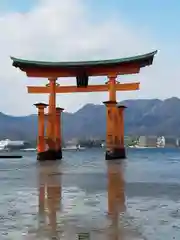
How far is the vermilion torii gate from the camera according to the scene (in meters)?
39.1

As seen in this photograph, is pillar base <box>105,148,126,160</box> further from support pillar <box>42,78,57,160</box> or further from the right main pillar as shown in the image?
support pillar <box>42,78,57,160</box>

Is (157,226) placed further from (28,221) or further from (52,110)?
(52,110)

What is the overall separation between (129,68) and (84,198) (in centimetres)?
2912

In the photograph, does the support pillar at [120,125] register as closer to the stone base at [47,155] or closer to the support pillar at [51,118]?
the support pillar at [51,118]

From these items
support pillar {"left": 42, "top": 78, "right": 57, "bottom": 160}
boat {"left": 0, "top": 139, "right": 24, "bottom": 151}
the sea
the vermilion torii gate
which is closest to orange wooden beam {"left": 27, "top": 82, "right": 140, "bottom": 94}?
the vermilion torii gate

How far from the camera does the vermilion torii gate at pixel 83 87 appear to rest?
39125 millimetres

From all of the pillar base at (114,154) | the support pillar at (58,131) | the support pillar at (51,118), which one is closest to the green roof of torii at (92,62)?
the support pillar at (51,118)

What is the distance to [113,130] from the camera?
3994cm

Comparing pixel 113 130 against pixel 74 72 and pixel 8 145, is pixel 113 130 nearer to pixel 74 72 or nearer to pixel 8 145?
pixel 74 72

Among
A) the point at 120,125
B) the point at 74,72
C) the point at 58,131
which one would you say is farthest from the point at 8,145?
the point at 120,125

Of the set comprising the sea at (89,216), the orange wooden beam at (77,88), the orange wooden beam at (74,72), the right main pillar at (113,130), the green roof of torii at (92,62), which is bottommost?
the sea at (89,216)

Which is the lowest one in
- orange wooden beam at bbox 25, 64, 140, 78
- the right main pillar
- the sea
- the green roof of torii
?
the sea

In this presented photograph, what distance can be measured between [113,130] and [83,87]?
16.9 ft

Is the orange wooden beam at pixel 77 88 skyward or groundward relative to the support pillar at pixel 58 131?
skyward
